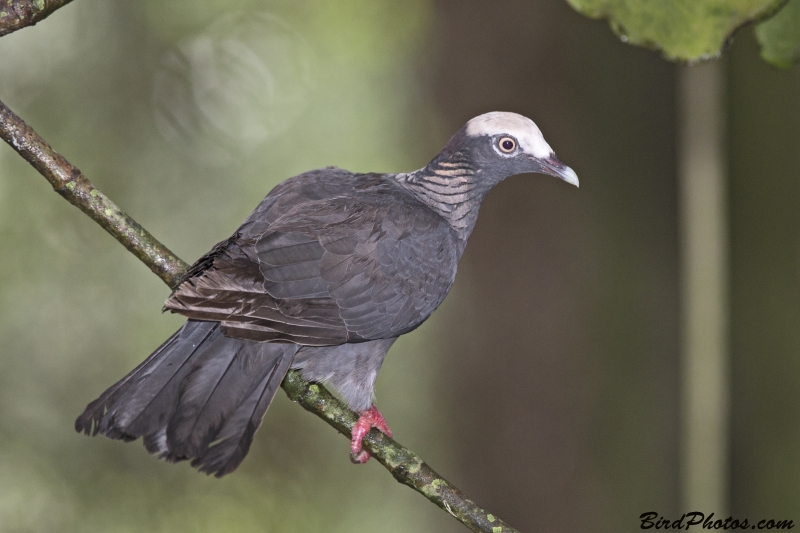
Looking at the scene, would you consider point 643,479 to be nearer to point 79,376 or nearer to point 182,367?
point 182,367

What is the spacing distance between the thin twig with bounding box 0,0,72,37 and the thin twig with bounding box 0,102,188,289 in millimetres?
194

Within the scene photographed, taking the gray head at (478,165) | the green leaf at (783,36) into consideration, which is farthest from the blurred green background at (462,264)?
the green leaf at (783,36)

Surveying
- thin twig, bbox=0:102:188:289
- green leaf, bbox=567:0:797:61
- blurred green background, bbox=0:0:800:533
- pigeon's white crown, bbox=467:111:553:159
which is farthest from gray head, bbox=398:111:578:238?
blurred green background, bbox=0:0:800:533

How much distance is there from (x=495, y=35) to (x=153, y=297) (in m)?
3.31

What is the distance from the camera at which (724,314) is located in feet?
10.3

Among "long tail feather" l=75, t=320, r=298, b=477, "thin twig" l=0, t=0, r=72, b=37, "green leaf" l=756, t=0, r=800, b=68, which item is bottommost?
"long tail feather" l=75, t=320, r=298, b=477

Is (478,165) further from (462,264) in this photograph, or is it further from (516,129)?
(462,264)

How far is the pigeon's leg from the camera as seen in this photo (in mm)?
1889

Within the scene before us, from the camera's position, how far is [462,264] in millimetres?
3242

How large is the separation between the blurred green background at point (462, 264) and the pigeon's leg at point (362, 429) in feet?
3.91

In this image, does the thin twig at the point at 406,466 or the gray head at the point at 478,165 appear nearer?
the thin twig at the point at 406,466

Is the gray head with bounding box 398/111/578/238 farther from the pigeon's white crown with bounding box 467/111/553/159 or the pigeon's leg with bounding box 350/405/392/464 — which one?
the pigeon's leg with bounding box 350/405/392/464

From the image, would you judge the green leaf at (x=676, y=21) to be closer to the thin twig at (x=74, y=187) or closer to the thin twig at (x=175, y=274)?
the thin twig at (x=175, y=274)

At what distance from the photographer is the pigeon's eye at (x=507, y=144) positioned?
193cm
